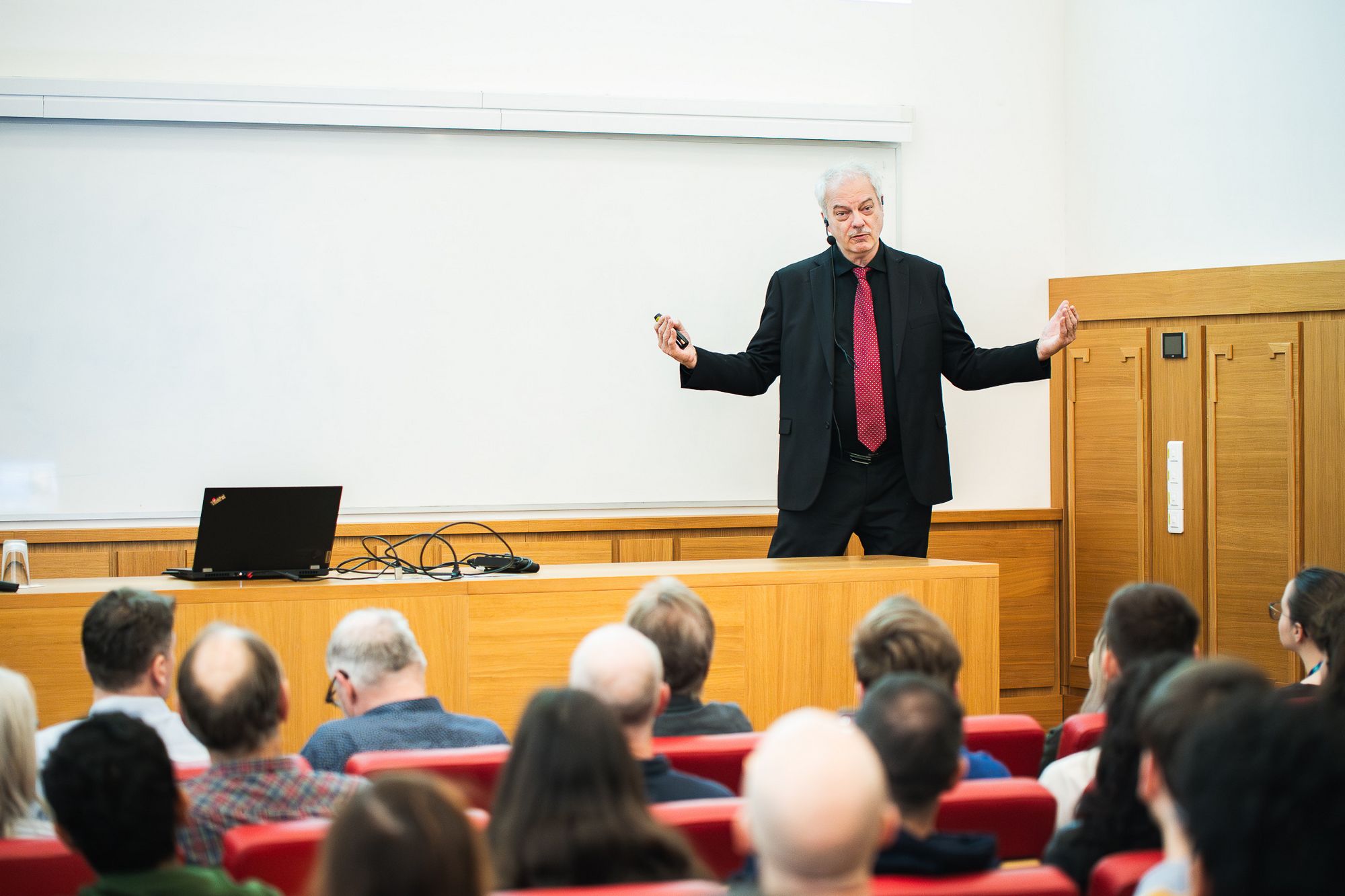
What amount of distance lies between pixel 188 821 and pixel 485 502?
10.9ft

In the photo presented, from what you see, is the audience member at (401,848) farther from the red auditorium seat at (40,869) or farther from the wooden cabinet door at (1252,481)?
the wooden cabinet door at (1252,481)

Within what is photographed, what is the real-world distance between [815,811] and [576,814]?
1.07ft

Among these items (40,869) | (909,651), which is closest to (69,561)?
(40,869)

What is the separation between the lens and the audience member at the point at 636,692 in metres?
1.92

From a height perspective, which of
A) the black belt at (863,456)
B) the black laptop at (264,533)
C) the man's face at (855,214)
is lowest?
the black laptop at (264,533)

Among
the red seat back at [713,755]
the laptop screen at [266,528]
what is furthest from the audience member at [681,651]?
the laptop screen at [266,528]

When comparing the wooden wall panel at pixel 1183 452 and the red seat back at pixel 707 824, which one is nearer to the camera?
the red seat back at pixel 707 824

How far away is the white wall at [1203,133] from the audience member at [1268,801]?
4300mm

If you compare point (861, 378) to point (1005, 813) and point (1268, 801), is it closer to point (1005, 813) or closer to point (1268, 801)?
point (1005, 813)

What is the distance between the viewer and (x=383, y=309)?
16.4ft

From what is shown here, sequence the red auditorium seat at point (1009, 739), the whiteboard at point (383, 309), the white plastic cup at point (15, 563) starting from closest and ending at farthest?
the red auditorium seat at point (1009, 739) → the white plastic cup at point (15, 563) → the whiteboard at point (383, 309)

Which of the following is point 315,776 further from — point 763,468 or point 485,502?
point 763,468

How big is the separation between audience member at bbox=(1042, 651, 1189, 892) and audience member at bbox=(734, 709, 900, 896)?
1.95 feet

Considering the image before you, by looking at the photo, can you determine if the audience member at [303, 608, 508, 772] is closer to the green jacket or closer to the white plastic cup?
the green jacket
